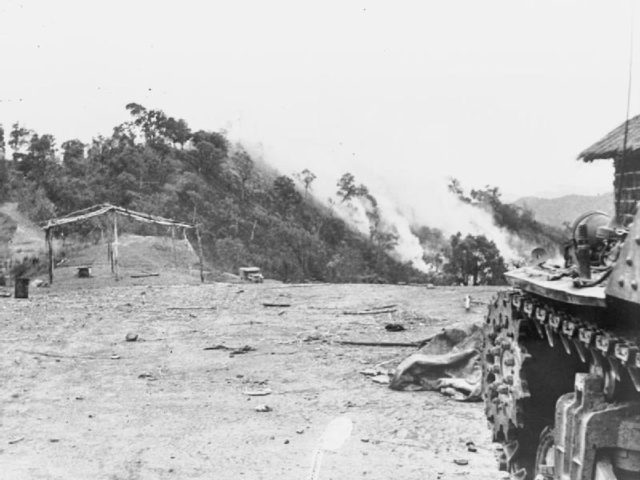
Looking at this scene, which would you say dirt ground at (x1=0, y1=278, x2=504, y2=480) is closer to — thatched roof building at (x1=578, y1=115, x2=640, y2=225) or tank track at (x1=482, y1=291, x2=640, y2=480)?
tank track at (x1=482, y1=291, x2=640, y2=480)

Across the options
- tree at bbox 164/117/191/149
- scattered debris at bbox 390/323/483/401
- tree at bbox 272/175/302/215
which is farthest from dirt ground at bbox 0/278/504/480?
tree at bbox 164/117/191/149

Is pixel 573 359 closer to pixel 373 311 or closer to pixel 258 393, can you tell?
pixel 258 393

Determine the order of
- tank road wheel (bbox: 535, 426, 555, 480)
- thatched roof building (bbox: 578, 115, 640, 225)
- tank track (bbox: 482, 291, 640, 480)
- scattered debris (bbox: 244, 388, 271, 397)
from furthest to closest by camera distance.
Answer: thatched roof building (bbox: 578, 115, 640, 225) → scattered debris (bbox: 244, 388, 271, 397) → tank track (bbox: 482, 291, 640, 480) → tank road wheel (bbox: 535, 426, 555, 480)

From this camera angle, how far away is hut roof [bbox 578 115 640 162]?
48.5ft

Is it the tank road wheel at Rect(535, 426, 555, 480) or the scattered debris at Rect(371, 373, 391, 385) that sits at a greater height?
the tank road wheel at Rect(535, 426, 555, 480)

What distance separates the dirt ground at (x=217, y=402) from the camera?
23.8 feet

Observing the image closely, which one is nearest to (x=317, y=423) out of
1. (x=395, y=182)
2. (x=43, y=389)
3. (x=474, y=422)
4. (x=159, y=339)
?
(x=474, y=422)

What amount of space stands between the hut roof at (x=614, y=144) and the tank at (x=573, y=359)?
8.54 meters

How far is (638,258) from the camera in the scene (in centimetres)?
397

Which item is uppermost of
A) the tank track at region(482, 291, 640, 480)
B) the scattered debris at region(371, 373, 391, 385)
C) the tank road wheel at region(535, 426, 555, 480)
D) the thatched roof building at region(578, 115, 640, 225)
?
the thatched roof building at region(578, 115, 640, 225)

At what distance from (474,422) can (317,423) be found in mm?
1675

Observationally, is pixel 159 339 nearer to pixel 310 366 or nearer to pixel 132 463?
pixel 310 366

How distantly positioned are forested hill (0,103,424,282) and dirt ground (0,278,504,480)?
73.0 ft

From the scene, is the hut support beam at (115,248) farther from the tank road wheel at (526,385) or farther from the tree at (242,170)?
the tree at (242,170)
